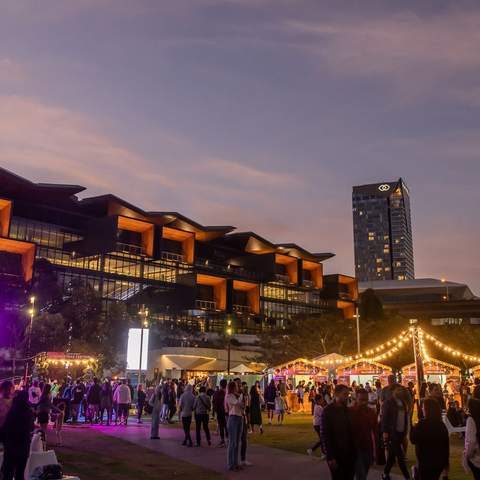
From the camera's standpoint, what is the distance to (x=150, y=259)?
6353 centimetres

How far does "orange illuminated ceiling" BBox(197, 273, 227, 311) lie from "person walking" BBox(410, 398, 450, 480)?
6262 centimetres

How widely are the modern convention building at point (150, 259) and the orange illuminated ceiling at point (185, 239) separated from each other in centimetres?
7

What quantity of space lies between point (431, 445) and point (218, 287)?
65.8 meters

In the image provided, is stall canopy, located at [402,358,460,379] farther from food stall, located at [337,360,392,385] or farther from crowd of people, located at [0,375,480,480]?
crowd of people, located at [0,375,480,480]

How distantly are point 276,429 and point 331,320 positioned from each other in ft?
142

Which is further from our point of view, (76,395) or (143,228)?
(143,228)

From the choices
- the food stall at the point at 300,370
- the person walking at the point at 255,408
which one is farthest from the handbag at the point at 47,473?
the food stall at the point at 300,370

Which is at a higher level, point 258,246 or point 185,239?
point 258,246

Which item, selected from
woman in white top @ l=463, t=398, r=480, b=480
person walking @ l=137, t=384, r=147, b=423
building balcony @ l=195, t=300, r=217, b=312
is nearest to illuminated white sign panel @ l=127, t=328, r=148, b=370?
person walking @ l=137, t=384, r=147, b=423

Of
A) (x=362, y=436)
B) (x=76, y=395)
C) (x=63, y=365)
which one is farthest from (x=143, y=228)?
(x=362, y=436)

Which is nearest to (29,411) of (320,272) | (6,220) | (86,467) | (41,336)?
(86,467)

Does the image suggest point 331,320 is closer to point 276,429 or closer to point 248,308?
point 248,308

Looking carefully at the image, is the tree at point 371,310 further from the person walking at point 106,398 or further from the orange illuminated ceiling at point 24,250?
the person walking at point 106,398

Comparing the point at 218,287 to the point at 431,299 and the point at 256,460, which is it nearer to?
the point at 256,460
